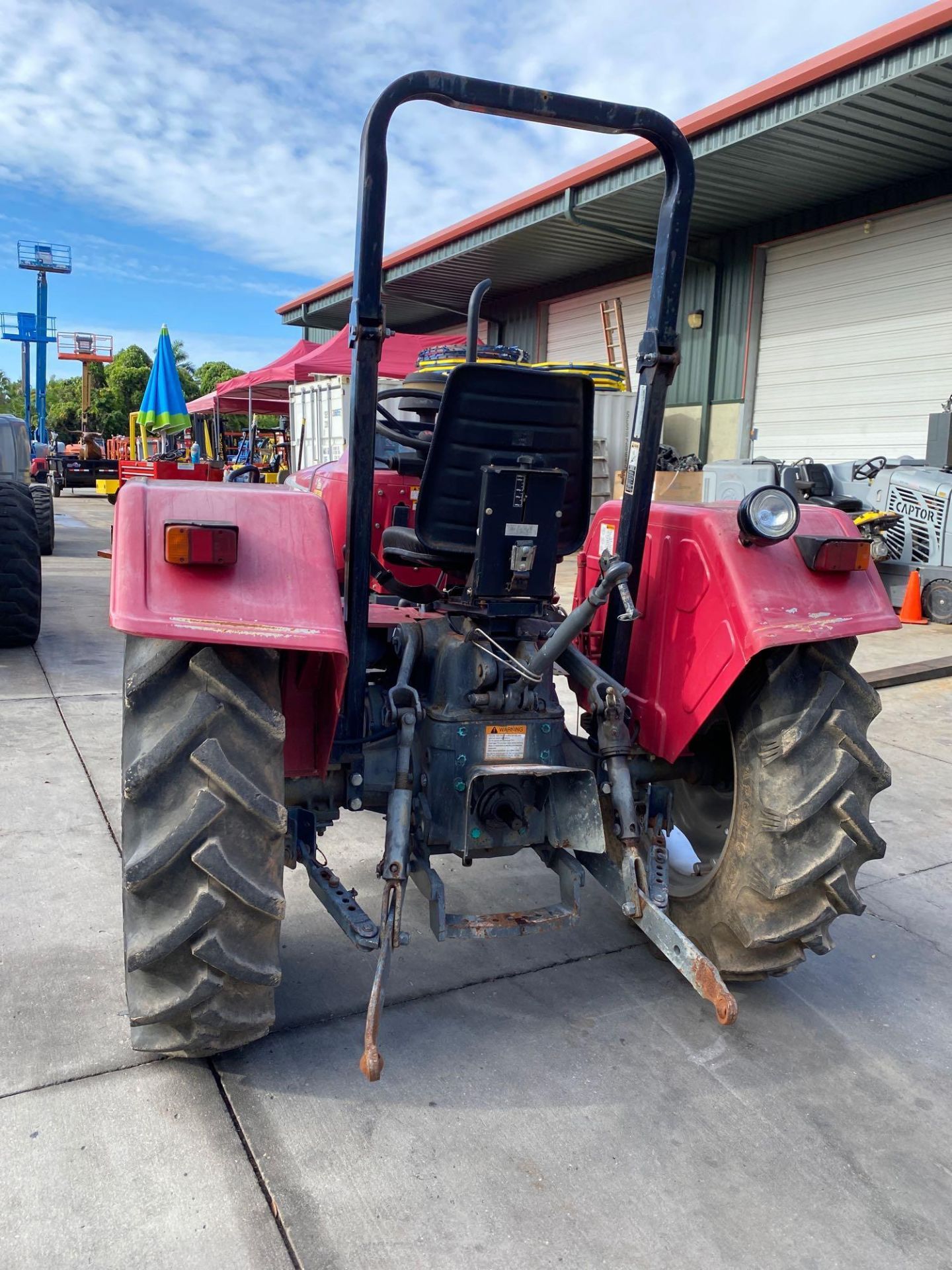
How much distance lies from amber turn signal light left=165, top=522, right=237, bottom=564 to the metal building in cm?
829

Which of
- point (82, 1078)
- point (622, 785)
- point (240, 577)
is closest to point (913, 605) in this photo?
point (622, 785)

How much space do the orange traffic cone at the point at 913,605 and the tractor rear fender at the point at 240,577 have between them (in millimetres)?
7588

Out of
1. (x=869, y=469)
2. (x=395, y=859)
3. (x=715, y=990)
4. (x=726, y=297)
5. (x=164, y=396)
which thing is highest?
(x=726, y=297)

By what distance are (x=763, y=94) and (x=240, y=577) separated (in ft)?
30.1

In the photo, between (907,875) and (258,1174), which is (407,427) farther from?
(907,875)

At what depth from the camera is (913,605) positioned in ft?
28.5

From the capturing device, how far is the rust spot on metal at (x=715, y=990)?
2.03m

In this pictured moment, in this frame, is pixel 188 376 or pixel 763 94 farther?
pixel 188 376

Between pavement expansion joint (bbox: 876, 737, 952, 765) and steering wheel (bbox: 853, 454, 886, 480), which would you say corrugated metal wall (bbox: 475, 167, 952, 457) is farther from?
pavement expansion joint (bbox: 876, 737, 952, 765)

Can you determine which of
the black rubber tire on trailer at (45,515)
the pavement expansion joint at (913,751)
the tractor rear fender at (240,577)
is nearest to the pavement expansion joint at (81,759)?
the tractor rear fender at (240,577)

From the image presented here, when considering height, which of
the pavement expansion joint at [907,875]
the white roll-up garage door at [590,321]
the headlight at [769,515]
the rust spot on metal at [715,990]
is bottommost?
the pavement expansion joint at [907,875]

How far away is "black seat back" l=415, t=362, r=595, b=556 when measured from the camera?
2287mm

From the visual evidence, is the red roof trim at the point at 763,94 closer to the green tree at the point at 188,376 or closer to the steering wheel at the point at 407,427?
the steering wheel at the point at 407,427

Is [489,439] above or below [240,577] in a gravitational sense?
above
